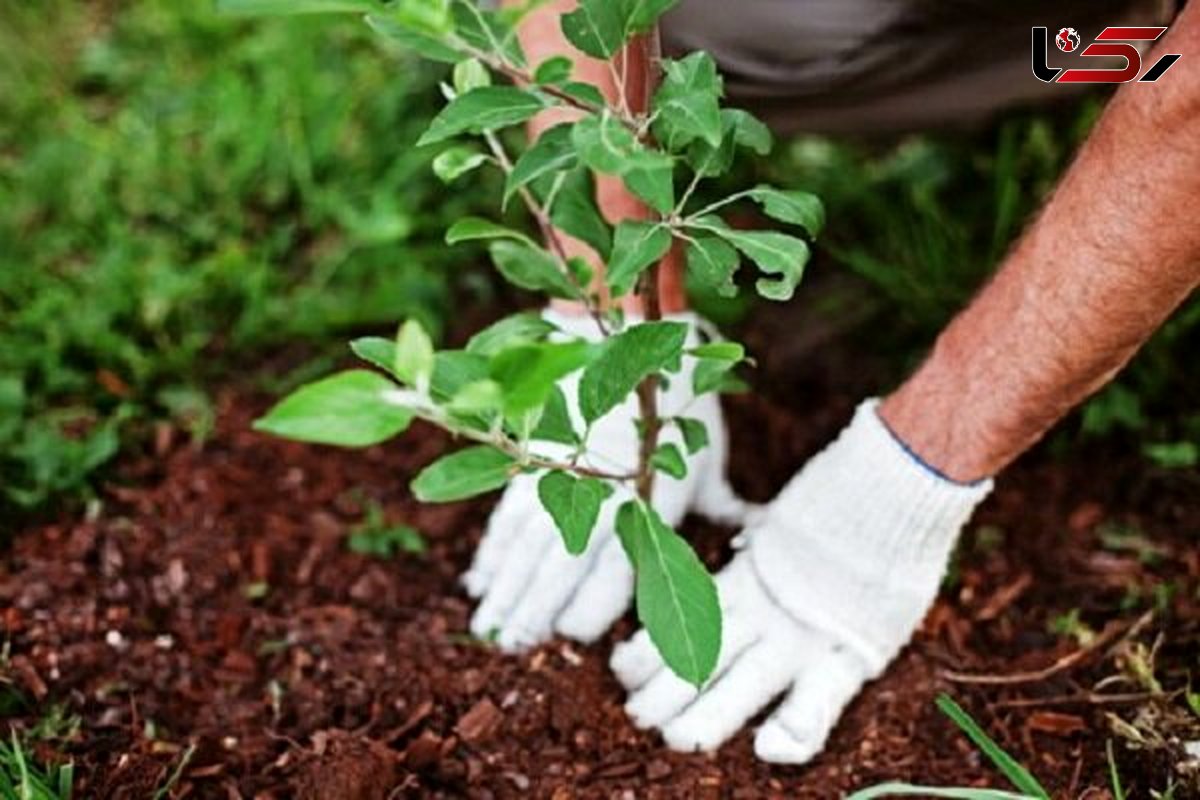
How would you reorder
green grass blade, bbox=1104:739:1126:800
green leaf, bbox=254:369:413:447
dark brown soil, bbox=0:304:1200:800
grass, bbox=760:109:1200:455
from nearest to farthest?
1. green leaf, bbox=254:369:413:447
2. green grass blade, bbox=1104:739:1126:800
3. dark brown soil, bbox=0:304:1200:800
4. grass, bbox=760:109:1200:455

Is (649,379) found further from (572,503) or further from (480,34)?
(480,34)

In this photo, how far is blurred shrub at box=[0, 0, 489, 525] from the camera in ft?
6.47

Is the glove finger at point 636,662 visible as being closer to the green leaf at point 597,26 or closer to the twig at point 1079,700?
the twig at point 1079,700

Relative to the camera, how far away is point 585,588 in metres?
1.63

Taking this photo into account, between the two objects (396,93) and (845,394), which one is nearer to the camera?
(845,394)

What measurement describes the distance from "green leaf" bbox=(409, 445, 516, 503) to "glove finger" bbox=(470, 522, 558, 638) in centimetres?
43

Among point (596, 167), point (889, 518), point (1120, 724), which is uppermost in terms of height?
point (596, 167)

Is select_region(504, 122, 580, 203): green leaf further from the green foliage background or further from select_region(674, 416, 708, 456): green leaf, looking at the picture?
the green foliage background

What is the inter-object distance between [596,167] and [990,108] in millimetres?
1127

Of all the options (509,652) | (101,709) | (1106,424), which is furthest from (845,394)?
(101,709)

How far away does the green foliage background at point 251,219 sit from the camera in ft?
6.40

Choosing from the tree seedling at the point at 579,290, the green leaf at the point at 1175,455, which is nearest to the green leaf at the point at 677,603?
the tree seedling at the point at 579,290

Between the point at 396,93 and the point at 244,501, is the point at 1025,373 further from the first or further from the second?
the point at 396,93

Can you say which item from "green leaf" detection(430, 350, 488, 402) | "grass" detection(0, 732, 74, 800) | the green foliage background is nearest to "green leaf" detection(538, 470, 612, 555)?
"green leaf" detection(430, 350, 488, 402)
